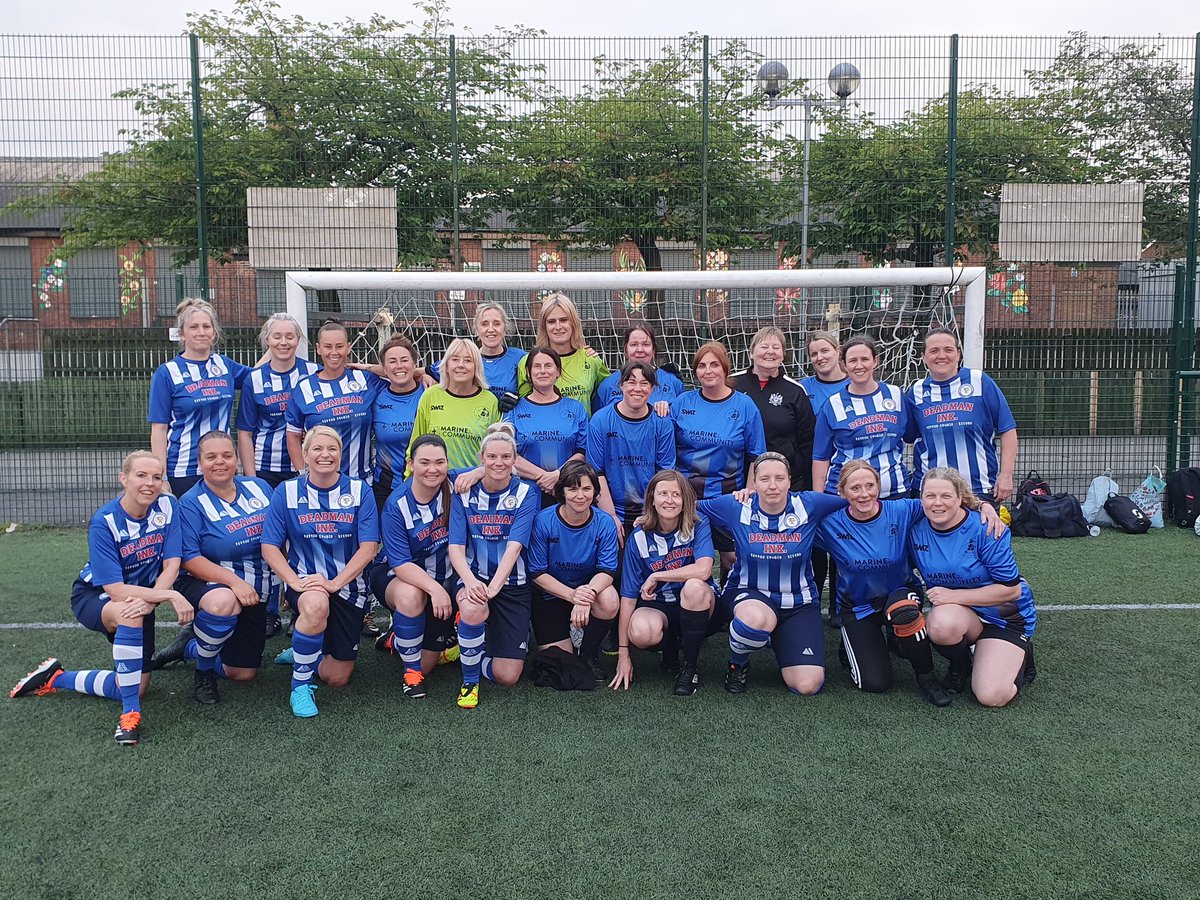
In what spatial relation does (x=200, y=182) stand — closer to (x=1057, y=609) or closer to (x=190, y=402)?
(x=190, y=402)

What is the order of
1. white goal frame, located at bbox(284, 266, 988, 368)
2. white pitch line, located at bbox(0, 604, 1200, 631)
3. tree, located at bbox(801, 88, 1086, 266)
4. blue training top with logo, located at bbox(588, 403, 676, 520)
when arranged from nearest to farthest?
blue training top with logo, located at bbox(588, 403, 676, 520)
white pitch line, located at bbox(0, 604, 1200, 631)
white goal frame, located at bbox(284, 266, 988, 368)
tree, located at bbox(801, 88, 1086, 266)

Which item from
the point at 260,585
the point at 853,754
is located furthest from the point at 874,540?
the point at 260,585

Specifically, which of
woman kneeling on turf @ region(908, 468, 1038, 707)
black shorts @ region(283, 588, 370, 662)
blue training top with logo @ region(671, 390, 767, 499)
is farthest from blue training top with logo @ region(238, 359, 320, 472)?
woman kneeling on turf @ region(908, 468, 1038, 707)

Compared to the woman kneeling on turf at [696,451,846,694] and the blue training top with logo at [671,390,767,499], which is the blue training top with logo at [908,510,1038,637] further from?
the blue training top with logo at [671,390,767,499]

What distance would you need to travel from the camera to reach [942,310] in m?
5.99

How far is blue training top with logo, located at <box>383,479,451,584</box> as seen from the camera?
3.75m

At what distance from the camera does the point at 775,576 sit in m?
3.75

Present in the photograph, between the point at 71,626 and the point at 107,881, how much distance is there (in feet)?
9.03

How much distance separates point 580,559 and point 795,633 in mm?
918

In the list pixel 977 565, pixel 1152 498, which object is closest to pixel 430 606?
pixel 977 565

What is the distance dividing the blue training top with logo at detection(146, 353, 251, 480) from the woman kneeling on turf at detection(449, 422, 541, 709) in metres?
1.40

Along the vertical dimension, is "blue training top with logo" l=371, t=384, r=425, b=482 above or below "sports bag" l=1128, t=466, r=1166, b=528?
above

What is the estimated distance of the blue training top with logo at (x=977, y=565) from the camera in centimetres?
357

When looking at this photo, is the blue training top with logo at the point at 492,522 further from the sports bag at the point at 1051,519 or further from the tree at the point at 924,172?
the sports bag at the point at 1051,519
